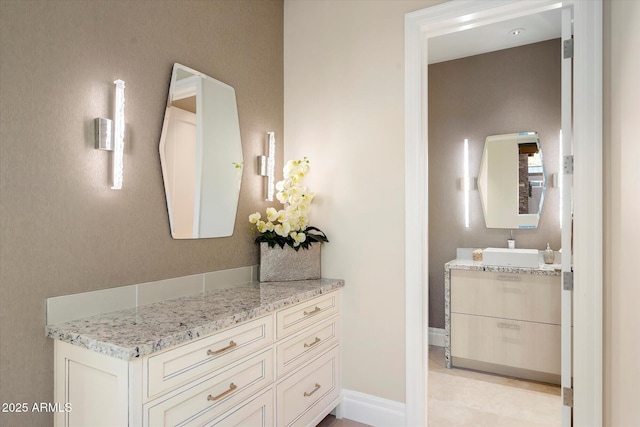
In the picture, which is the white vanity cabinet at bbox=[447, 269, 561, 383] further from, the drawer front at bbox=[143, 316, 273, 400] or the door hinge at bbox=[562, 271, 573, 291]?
the drawer front at bbox=[143, 316, 273, 400]

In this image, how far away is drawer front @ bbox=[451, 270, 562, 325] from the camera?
2.82 meters

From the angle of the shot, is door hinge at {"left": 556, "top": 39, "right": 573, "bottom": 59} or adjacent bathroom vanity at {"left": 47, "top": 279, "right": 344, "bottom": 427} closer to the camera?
adjacent bathroom vanity at {"left": 47, "top": 279, "right": 344, "bottom": 427}

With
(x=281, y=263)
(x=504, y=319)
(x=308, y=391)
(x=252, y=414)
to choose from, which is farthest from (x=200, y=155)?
(x=504, y=319)

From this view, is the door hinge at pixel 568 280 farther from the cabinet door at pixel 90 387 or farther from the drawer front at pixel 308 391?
the cabinet door at pixel 90 387

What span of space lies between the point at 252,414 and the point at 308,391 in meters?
0.45

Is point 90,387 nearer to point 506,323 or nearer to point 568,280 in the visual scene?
point 568,280

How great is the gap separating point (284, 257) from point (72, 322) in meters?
1.13

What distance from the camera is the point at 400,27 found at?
2219mm

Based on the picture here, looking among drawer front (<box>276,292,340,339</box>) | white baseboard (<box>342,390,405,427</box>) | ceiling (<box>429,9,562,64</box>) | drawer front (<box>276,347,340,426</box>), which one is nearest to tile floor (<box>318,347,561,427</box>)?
Answer: white baseboard (<box>342,390,405,427</box>)

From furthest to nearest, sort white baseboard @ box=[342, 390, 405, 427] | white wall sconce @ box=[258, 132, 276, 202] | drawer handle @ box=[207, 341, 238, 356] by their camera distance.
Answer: white wall sconce @ box=[258, 132, 276, 202] < white baseboard @ box=[342, 390, 405, 427] < drawer handle @ box=[207, 341, 238, 356]

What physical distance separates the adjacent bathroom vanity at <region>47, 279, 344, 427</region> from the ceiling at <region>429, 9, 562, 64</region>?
2.44 m

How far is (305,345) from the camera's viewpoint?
2023 millimetres

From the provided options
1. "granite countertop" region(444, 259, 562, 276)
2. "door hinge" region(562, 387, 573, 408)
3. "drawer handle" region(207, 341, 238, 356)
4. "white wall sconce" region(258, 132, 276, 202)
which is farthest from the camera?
"granite countertop" region(444, 259, 562, 276)

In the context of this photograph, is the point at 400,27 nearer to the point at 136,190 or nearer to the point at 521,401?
the point at 136,190
